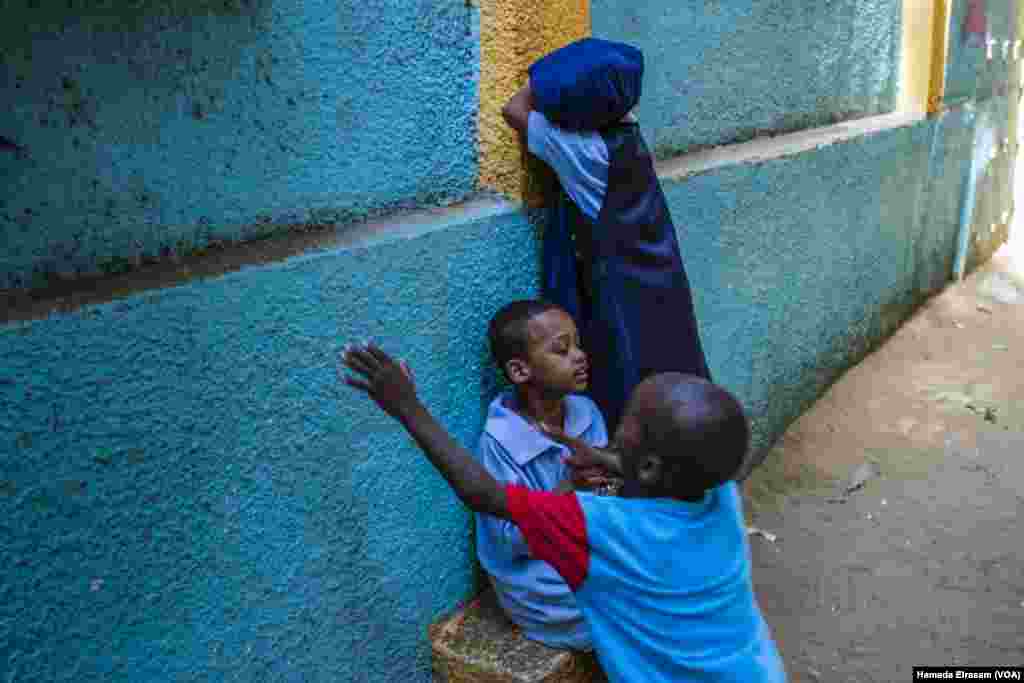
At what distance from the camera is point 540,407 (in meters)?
2.61

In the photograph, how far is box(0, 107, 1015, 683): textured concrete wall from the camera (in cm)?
163

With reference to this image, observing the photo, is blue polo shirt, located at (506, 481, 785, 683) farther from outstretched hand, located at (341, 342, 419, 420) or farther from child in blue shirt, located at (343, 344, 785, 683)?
outstretched hand, located at (341, 342, 419, 420)

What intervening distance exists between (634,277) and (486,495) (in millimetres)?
1018

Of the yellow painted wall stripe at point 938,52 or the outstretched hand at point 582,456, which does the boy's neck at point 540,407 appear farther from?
the yellow painted wall stripe at point 938,52

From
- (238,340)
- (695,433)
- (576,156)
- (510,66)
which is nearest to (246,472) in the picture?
(238,340)

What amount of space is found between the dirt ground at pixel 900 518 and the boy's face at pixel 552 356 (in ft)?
4.35

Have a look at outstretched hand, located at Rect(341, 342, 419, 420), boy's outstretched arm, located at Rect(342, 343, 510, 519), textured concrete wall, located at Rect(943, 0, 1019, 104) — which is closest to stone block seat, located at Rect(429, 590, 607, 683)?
boy's outstretched arm, located at Rect(342, 343, 510, 519)

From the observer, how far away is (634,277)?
2688mm

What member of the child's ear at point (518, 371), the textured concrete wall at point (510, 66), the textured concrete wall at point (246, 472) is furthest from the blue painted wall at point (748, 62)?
the child's ear at point (518, 371)

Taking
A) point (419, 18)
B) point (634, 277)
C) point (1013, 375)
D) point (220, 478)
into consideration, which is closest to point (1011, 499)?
point (1013, 375)

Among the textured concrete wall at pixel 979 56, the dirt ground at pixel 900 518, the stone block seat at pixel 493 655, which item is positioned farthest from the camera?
the textured concrete wall at pixel 979 56

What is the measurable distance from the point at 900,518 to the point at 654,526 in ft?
8.46

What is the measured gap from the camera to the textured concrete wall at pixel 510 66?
2605 millimetres

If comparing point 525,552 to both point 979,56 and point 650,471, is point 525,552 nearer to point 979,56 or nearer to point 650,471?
point 650,471
